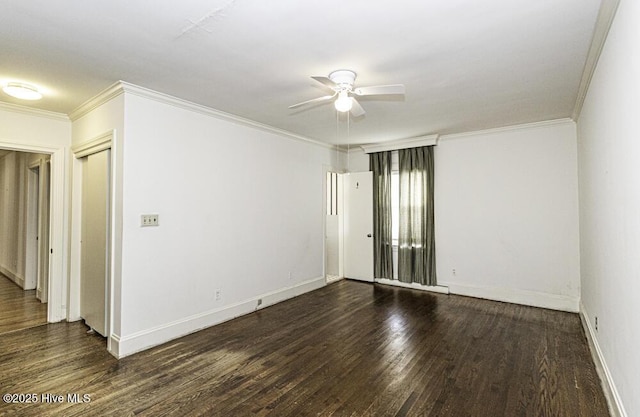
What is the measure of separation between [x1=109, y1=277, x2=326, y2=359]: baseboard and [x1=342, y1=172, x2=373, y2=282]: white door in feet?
4.90

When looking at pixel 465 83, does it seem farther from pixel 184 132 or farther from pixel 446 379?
pixel 184 132

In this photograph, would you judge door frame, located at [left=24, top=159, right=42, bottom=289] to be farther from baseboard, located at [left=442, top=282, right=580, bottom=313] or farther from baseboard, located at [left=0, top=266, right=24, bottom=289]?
baseboard, located at [left=442, top=282, right=580, bottom=313]

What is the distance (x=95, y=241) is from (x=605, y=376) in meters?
4.92

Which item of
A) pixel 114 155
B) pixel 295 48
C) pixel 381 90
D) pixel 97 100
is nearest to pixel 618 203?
pixel 381 90

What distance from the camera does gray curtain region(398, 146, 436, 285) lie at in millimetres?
5297

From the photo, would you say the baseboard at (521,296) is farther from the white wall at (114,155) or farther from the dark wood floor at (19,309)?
the dark wood floor at (19,309)

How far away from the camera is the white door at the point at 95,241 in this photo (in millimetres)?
3354

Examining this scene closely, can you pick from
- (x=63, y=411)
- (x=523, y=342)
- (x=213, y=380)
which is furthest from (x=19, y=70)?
(x=523, y=342)

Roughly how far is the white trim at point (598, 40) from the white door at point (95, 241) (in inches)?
166

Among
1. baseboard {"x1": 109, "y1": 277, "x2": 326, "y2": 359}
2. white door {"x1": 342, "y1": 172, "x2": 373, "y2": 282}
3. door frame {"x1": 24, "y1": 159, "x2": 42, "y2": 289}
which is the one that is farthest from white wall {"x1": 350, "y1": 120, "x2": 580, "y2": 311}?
door frame {"x1": 24, "y1": 159, "x2": 42, "y2": 289}

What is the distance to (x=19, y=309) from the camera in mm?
4285

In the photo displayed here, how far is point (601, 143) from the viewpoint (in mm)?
2547

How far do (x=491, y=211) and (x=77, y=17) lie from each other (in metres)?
5.16

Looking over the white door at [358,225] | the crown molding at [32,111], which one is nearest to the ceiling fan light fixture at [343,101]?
the white door at [358,225]
